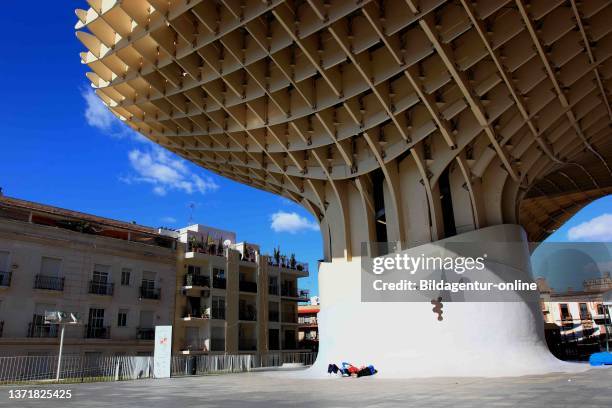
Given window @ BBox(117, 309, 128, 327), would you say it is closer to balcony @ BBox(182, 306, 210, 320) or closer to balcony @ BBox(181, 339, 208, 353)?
balcony @ BBox(182, 306, 210, 320)

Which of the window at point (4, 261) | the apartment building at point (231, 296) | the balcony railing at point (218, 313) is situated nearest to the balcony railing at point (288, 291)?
the apartment building at point (231, 296)

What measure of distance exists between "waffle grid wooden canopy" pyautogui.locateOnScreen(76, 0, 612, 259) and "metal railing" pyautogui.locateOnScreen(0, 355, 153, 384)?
10403 millimetres

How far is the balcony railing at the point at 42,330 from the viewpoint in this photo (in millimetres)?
27859

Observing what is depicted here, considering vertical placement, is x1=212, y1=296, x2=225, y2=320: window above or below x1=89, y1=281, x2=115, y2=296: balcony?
below

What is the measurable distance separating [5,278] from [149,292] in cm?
981

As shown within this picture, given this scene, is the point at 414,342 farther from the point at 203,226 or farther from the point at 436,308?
the point at 203,226

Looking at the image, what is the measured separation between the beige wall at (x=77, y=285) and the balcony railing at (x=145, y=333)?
0.94 ft

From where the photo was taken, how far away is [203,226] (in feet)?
150

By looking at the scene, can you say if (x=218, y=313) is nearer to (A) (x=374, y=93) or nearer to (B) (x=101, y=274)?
(B) (x=101, y=274)

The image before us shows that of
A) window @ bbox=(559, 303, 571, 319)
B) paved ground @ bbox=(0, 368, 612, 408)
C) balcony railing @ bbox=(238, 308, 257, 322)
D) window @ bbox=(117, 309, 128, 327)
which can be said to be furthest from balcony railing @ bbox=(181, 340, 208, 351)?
window @ bbox=(559, 303, 571, 319)

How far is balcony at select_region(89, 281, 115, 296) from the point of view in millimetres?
31375

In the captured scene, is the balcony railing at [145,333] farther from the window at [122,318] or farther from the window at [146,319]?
the window at [122,318]

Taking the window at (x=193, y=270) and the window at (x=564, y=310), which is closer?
the window at (x=193, y=270)

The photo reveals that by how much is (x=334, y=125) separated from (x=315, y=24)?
512 centimetres
